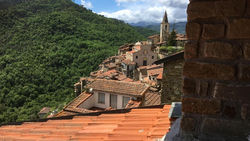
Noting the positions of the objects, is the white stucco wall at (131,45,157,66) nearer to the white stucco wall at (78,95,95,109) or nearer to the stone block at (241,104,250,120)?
the white stucco wall at (78,95,95,109)

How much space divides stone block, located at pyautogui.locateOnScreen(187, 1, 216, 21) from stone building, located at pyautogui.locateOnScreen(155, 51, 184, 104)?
514cm

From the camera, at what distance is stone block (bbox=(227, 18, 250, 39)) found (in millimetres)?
1060

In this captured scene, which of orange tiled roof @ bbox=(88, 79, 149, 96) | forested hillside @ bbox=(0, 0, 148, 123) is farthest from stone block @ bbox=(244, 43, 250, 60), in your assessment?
forested hillside @ bbox=(0, 0, 148, 123)

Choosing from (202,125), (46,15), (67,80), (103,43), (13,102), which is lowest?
(13,102)

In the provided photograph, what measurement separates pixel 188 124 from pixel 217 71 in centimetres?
39

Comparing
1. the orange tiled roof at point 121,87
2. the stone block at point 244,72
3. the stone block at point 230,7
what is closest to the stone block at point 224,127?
the stone block at point 244,72

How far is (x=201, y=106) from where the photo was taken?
4.01 ft

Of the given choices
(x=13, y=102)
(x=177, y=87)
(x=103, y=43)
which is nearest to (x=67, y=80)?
(x=13, y=102)

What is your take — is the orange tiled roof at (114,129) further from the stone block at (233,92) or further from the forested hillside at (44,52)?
the forested hillside at (44,52)

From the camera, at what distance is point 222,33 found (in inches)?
43.8

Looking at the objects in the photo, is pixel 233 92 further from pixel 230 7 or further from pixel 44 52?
pixel 44 52

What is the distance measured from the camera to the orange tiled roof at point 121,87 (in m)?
8.01

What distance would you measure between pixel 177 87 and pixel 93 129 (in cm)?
465

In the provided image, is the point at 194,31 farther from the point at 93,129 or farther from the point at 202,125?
the point at 93,129
